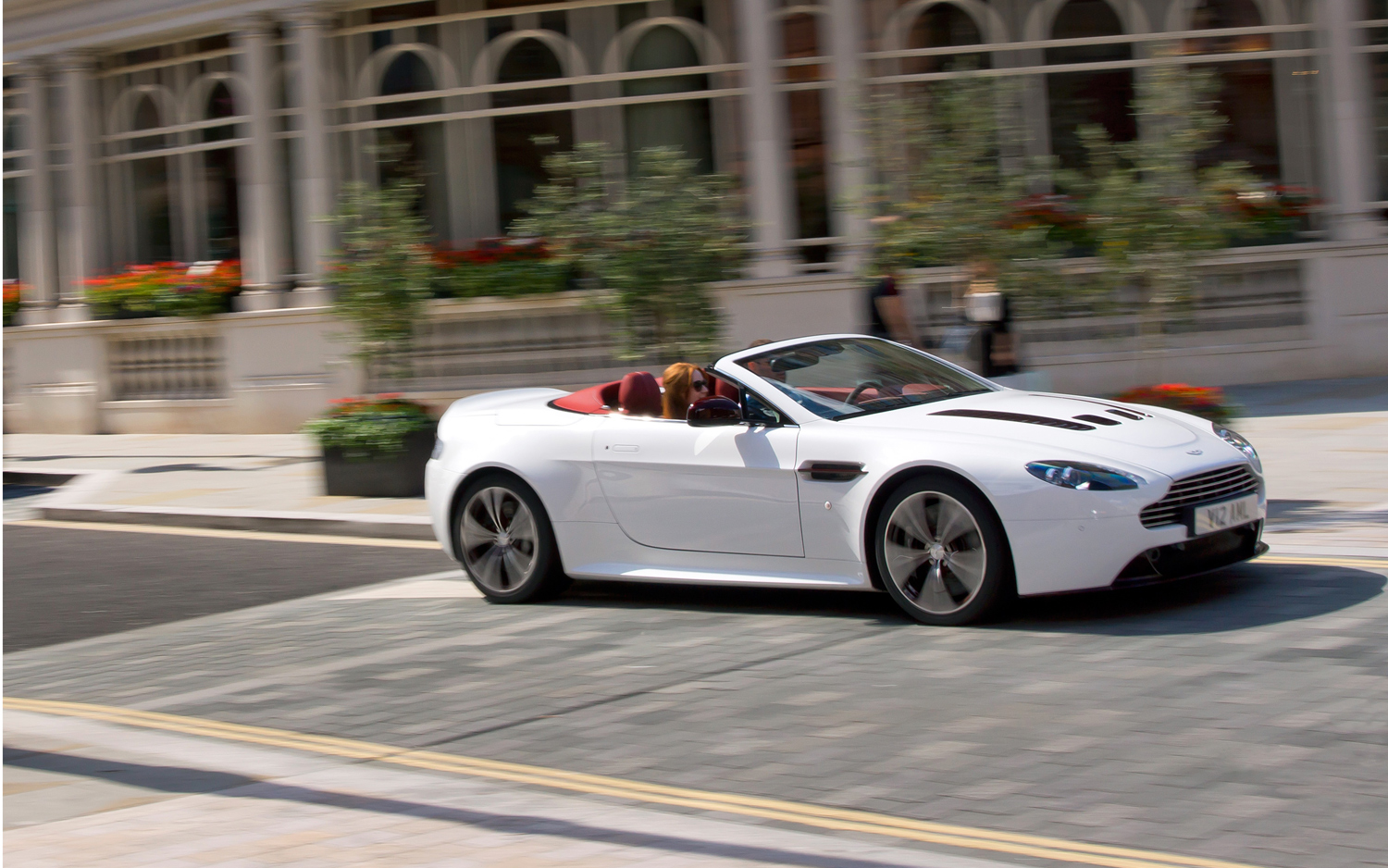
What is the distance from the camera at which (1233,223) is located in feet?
34.6

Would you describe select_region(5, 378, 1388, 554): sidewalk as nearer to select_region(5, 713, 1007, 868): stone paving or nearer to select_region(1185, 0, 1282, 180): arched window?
select_region(1185, 0, 1282, 180): arched window

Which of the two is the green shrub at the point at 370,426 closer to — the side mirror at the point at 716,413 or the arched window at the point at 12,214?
the side mirror at the point at 716,413

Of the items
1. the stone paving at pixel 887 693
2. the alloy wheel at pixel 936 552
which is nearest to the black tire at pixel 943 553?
the alloy wheel at pixel 936 552

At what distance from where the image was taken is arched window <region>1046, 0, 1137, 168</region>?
1733 centimetres

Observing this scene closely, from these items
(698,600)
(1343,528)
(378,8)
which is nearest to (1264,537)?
(1343,528)

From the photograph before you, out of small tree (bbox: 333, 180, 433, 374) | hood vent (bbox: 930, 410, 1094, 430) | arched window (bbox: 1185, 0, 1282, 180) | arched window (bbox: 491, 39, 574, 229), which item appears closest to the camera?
hood vent (bbox: 930, 410, 1094, 430)

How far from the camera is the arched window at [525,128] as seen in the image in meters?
18.5

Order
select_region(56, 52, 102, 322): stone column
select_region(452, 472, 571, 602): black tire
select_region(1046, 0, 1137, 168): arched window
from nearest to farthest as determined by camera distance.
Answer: select_region(452, 472, 571, 602): black tire < select_region(1046, 0, 1137, 168): arched window < select_region(56, 52, 102, 322): stone column

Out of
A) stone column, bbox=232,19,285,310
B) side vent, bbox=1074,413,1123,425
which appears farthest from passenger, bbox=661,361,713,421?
stone column, bbox=232,19,285,310

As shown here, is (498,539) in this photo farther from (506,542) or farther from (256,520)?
(256,520)

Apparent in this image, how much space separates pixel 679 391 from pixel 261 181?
1306 cm

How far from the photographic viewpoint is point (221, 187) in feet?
67.2

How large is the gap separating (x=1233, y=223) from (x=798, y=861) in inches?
306

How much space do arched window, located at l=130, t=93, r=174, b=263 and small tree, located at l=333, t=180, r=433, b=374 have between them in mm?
8904
